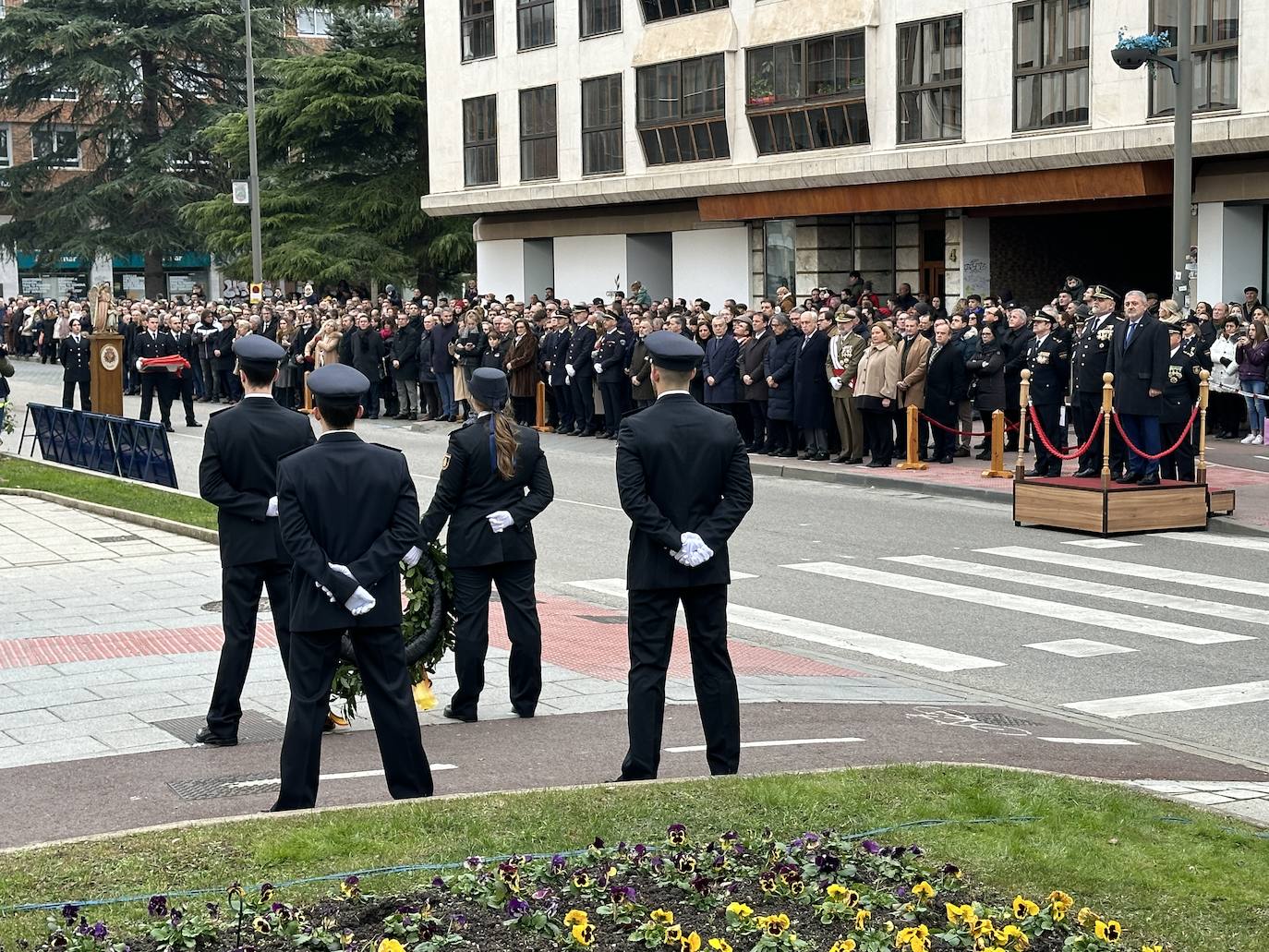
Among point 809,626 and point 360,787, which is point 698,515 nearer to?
point 360,787

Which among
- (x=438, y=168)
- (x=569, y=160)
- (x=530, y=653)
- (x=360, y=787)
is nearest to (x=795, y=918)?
(x=360, y=787)

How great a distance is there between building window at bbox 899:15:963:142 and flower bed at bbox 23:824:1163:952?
2756cm

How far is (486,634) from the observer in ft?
31.4

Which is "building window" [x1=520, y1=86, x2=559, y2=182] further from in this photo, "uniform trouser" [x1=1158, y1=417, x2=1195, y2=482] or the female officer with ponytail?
the female officer with ponytail

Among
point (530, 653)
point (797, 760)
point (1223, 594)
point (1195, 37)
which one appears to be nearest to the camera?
point (797, 760)

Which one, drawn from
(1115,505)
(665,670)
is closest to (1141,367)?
(1115,505)

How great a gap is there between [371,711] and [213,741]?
77.7 inches

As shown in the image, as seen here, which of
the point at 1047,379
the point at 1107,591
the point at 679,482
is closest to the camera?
the point at 679,482

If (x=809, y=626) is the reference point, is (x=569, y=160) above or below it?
above

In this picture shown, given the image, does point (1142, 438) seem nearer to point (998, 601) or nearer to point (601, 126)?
point (998, 601)

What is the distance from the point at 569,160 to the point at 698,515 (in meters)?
34.9

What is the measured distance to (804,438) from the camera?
2486 cm

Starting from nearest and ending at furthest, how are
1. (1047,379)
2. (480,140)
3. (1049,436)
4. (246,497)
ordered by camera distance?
1. (246,497)
2. (1047,379)
3. (1049,436)
4. (480,140)

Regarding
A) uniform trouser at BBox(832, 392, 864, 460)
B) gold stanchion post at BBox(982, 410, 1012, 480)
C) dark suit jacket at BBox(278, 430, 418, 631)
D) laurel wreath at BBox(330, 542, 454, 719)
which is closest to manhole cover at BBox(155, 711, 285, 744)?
laurel wreath at BBox(330, 542, 454, 719)
